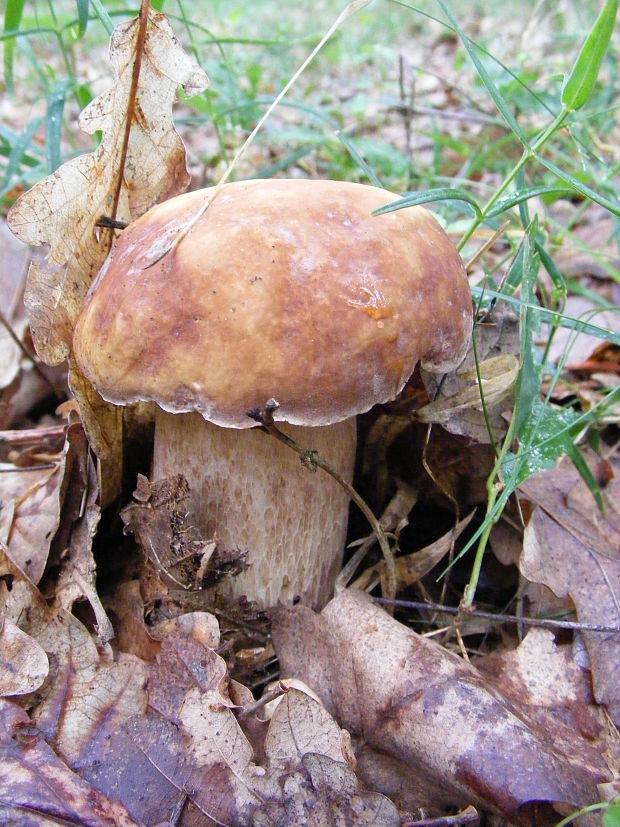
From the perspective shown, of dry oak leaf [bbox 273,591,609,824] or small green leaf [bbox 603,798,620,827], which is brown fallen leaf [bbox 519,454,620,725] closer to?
dry oak leaf [bbox 273,591,609,824]

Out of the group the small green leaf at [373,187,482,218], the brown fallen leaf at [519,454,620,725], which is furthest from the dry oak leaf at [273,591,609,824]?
the small green leaf at [373,187,482,218]

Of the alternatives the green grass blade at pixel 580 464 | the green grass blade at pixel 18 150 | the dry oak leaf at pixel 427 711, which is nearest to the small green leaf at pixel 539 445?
the green grass blade at pixel 580 464

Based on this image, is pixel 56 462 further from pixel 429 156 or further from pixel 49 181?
pixel 429 156

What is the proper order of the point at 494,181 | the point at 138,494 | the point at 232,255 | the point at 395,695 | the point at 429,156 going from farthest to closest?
the point at 429,156 < the point at 494,181 < the point at 138,494 < the point at 395,695 < the point at 232,255

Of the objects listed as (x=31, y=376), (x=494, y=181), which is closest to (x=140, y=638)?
(x=31, y=376)

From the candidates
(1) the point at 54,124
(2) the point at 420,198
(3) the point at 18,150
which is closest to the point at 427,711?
(2) the point at 420,198

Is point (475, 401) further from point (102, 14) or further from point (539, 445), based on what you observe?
point (102, 14)
